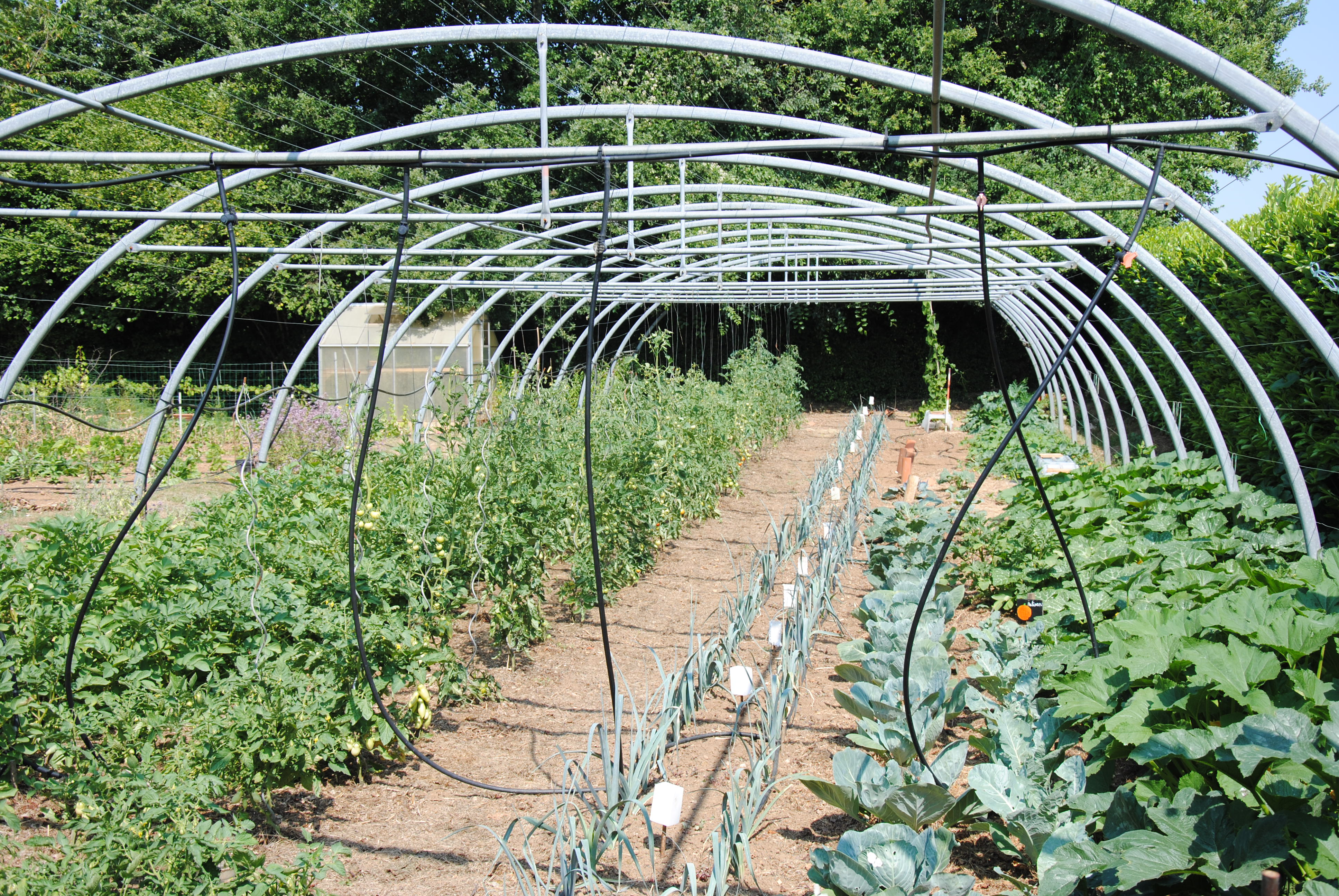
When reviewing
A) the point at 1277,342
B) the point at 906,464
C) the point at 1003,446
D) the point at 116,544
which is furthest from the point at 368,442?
the point at 906,464

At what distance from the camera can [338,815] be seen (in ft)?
9.61

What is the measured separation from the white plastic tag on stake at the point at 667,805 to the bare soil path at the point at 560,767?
1.31ft

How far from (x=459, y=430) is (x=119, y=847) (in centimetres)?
273

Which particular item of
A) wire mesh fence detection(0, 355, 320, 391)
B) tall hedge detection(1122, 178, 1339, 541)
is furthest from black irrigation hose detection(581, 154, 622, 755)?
wire mesh fence detection(0, 355, 320, 391)

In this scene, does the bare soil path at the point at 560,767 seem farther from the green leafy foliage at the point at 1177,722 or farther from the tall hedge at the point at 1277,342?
the tall hedge at the point at 1277,342

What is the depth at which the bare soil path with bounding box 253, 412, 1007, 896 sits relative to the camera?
2650mm

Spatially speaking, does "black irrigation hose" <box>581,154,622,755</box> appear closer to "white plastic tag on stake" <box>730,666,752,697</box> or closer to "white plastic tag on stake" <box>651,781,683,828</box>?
"white plastic tag on stake" <box>651,781,683,828</box>

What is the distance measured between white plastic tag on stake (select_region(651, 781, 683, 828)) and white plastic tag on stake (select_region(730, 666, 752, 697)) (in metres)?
0.67

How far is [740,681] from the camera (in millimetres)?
2984

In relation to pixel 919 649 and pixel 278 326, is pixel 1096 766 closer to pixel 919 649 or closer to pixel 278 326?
pixel 919 649

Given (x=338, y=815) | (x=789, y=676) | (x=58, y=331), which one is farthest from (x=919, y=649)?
(x=58, y=331)

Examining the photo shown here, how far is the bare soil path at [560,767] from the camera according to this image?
2.65 m

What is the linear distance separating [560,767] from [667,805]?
3.99ft

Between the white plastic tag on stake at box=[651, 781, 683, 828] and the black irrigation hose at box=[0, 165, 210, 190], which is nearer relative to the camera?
the white plastic tag on stake at box=[651, 781, 683, 828]
